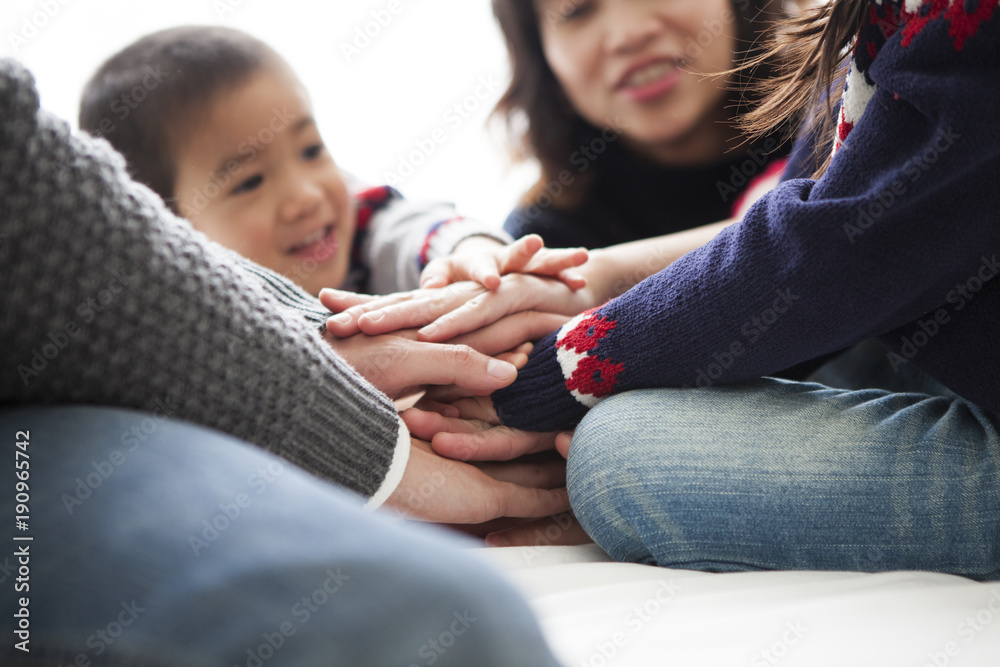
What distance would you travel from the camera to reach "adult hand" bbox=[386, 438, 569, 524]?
0.60 m

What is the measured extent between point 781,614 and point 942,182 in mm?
291

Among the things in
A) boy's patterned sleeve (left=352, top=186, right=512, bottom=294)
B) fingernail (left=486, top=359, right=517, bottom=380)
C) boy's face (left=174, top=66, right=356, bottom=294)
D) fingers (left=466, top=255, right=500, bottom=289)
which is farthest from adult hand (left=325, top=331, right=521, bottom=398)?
boy's face (left=174, top=66, right=356, bottom=294)

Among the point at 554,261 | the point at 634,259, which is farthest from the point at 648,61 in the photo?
the point at 554,261

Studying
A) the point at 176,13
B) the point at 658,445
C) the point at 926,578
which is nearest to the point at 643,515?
the point at 658,445

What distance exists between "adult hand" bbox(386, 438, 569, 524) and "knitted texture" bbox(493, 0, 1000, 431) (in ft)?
0.49

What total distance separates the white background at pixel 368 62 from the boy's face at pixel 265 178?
0.13m

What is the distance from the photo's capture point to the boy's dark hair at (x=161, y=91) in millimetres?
1125

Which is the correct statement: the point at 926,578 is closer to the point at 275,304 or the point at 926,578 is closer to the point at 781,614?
the point at 781,614

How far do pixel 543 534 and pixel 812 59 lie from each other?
47 cm

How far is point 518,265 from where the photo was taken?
81cm

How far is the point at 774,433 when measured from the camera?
539 millimetres

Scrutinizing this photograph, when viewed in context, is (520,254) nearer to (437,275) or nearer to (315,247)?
(437,275)

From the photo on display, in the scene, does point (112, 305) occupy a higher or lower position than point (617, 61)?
lower

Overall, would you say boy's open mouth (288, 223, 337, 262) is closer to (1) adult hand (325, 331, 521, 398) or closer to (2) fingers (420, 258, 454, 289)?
(2) fingers (420, 258, 454, 289)
